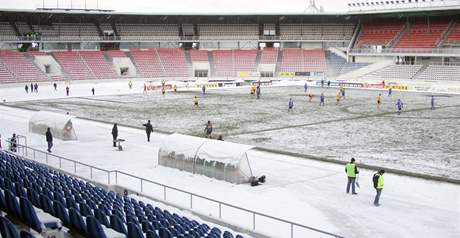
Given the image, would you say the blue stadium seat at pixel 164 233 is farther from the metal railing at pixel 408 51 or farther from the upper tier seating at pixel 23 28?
the upper tier seating at pixel 23 28

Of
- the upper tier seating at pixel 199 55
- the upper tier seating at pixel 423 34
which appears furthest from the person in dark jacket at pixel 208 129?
the upper tier seating at pixel 199 55

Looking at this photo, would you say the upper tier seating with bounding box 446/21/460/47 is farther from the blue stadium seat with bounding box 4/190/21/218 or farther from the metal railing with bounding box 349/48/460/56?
the blue stadium seat with bounding box 4/190/21/218

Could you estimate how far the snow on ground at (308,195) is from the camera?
14.5m

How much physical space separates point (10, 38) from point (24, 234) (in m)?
75.6

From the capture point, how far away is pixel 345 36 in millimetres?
87562

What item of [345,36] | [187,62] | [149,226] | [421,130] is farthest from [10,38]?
[149,226]

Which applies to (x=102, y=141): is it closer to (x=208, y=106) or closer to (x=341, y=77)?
(x=208, y=106)

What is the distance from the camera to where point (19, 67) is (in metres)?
70.6

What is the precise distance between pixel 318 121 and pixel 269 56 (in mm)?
50551

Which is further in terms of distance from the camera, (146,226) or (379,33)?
(379,33)

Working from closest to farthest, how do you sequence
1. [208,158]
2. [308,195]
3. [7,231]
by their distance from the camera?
[7,231], [308,195], [208,158]

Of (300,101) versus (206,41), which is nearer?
(300,101)

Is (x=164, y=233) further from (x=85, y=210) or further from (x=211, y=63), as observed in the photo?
(x=211, y=63)

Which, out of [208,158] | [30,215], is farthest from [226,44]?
[30,215]
